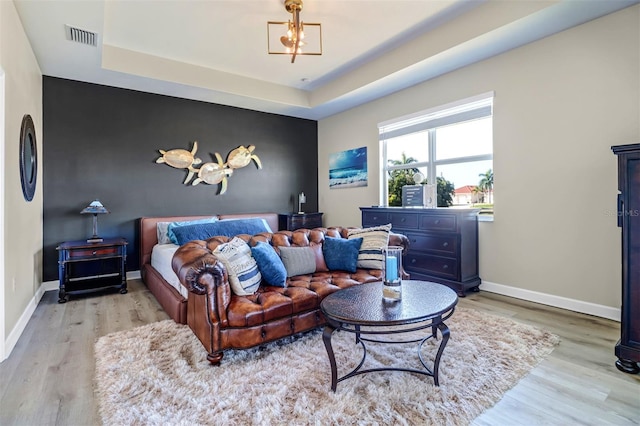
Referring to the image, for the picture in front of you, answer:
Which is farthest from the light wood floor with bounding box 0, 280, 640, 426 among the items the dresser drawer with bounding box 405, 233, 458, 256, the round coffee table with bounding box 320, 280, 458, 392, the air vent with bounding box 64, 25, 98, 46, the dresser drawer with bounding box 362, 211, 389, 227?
the air vent with bounding box 64, 25, 98, 46

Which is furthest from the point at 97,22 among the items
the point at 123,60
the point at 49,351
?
the point at 49,351

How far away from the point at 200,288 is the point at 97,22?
2699 mm

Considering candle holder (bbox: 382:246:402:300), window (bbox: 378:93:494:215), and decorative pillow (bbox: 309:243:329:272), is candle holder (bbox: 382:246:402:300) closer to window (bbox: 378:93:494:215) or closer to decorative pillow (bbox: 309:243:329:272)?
decorative pillow (bbox: 309:243:329:272)

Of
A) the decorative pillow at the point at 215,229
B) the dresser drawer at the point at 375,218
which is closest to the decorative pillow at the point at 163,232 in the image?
the decorative pillow at the point at 215,229

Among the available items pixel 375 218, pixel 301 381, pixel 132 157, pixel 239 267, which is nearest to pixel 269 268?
pixel 239 267

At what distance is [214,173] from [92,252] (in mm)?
2109

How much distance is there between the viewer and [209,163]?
531cm

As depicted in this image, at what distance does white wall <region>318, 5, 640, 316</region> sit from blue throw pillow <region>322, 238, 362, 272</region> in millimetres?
1832

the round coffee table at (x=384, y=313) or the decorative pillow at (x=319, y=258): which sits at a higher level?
the decorative pillow at (x=319, y=258)

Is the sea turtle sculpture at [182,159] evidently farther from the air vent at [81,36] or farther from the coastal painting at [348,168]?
the coastal painting at [348,168]

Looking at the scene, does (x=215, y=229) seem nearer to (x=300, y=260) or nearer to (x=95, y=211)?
(x=95, y=211)

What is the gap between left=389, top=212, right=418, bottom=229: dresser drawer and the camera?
4225 millimetres

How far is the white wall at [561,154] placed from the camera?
297cm

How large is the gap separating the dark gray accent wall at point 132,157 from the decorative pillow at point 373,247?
2967mm
